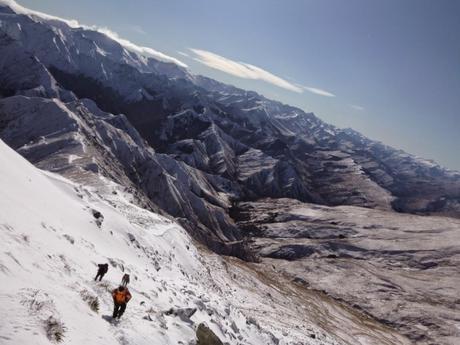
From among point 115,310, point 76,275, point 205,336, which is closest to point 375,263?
point 205,336

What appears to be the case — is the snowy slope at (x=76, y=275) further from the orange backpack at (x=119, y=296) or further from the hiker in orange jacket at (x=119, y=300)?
the orange backpack at (x=119, y=296)

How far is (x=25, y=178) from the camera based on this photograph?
952 inches

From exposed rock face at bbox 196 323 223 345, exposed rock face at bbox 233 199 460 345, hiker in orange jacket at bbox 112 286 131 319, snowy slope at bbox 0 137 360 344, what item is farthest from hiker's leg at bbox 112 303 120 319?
exposed rock face at bbox 233 199 460 345

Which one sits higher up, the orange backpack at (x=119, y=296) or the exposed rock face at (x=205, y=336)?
the orange backpack at (x=119, y=296)

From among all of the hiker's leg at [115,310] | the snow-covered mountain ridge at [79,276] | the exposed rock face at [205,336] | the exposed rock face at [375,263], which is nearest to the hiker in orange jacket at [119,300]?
the hiker's leg at [115,310]

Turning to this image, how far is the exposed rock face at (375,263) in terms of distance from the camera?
379 ft

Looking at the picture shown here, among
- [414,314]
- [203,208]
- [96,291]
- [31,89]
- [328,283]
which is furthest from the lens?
[31,89]

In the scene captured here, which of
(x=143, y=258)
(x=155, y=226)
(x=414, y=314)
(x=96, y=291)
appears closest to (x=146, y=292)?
(x=96, y=291)

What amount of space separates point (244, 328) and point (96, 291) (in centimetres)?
1270

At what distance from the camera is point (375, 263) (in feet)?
508

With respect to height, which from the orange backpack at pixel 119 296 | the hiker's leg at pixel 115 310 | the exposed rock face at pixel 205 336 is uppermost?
the orange backpack at pixel 119 296

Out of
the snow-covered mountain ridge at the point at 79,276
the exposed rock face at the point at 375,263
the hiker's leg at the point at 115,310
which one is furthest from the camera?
the exposed rock face at the point at 375,263

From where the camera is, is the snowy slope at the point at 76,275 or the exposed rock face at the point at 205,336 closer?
the snowy slope at the point at 76,275

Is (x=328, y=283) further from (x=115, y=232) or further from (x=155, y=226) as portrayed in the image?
(x=115, y=232)
